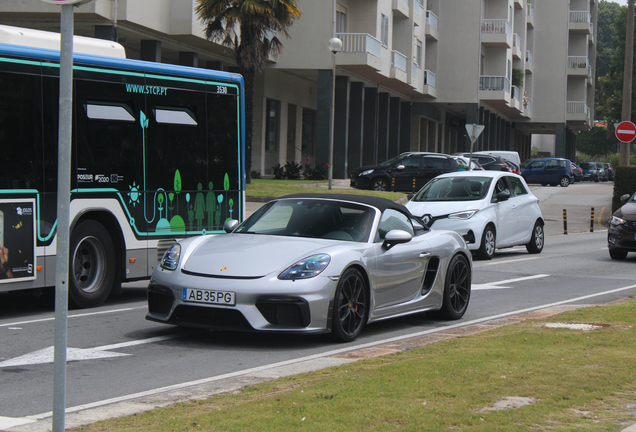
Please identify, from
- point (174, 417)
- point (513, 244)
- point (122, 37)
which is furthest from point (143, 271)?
point (122, 37)

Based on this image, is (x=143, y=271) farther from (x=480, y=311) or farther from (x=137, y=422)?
(x=137, y=422)

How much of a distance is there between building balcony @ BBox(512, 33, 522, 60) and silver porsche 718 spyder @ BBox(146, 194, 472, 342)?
57248mm

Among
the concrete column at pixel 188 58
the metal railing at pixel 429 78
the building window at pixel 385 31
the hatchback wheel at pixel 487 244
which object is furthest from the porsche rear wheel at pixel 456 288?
the metal railing at pixel 429 78

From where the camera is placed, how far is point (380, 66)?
1582 inches

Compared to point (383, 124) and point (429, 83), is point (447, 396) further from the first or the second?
point (429, 83)

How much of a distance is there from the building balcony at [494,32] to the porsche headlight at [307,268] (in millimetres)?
52759

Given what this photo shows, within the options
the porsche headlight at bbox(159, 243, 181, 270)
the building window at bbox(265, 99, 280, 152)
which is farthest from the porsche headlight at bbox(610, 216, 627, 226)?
the building window at bbox(265, 99, 280, 152)

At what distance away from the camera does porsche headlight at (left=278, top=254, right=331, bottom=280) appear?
7.65m

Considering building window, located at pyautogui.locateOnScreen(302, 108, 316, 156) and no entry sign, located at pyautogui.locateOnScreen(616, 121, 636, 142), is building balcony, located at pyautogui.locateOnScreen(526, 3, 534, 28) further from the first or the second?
no entry sign, located at pyautogui.locateOnScreen(616, 121, 636, 142)

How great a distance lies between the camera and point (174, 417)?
5039mm

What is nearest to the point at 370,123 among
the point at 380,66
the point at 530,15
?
the point at 380,66

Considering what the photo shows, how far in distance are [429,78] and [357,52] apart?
15.8 m

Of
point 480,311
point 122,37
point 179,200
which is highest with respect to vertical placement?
point 122,37

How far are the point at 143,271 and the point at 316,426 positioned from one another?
20.6 feet
